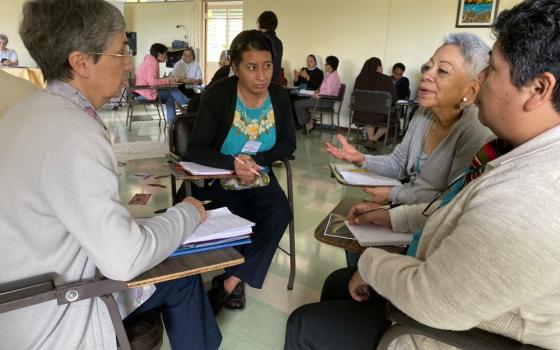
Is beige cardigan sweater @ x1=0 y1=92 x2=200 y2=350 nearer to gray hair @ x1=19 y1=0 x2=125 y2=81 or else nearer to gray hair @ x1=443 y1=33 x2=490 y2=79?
gray hair @ x1=19 y1=0 x2=125 y2=81

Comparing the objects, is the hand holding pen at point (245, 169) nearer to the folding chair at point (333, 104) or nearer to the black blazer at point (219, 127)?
the black blazer at point (219, 127)

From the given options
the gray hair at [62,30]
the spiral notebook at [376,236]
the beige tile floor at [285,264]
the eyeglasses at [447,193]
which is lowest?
the beige tile floor at [285,264]

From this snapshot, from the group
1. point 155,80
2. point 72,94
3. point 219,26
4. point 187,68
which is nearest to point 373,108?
point 155,80

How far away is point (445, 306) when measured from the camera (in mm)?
712

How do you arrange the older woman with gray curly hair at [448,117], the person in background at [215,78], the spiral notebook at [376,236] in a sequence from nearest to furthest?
the spiral notebook at [376,236], the older woman with gray curly hair at [448,117], the person in background at [215,78]

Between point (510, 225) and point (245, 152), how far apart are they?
1.55 m

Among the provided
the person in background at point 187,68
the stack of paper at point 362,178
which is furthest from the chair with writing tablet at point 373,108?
the stack of paper at point 362,178

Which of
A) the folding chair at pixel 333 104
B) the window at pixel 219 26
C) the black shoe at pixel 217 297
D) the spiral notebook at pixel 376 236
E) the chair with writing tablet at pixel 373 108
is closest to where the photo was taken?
the spiral notebook at pixel 376 236

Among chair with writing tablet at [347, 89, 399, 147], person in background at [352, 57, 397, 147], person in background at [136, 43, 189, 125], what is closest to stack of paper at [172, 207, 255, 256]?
chair with writing tablet at [347, 89, 399, 147]

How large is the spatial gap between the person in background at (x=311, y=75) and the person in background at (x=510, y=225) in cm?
694

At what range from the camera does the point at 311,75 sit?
7.60m

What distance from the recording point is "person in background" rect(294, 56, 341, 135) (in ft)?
22.8

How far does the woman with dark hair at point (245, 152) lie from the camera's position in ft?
6.07

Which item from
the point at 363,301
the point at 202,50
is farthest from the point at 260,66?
the point at 202,50
